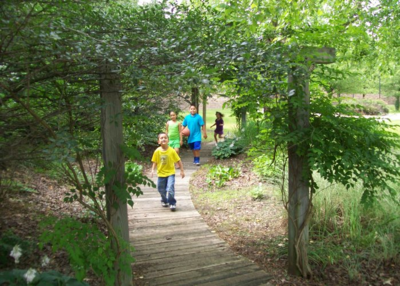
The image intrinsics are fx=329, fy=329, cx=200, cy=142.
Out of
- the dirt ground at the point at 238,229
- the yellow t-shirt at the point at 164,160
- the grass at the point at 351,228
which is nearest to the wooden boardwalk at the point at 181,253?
the dirt ground at the point at 238,229

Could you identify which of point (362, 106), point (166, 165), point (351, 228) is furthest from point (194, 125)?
point (362, 106)

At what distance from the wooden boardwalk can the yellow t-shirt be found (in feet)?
2.49

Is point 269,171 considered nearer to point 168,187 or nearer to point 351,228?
point 168,187

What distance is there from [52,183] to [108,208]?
3.93m

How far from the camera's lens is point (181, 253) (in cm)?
457

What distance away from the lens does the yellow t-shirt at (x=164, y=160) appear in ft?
20.0

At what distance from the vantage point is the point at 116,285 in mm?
3215

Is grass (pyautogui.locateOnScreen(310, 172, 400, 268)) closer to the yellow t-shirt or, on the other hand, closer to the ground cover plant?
the ground cover plant

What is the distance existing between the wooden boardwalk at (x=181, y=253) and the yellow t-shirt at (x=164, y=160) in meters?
0.76

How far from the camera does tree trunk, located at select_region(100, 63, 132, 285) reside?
3020 mm

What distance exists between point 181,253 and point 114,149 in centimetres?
209

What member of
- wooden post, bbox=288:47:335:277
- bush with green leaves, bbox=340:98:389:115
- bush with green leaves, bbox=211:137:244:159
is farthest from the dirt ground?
bush with green leaves, bbox=211:137:244:159

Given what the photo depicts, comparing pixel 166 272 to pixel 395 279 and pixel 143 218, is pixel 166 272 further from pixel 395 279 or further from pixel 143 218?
pixel 395 279

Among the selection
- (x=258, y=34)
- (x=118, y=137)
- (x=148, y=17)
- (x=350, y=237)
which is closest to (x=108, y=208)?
(x=118, y=137)
